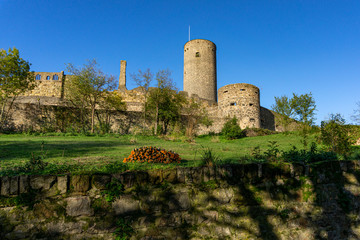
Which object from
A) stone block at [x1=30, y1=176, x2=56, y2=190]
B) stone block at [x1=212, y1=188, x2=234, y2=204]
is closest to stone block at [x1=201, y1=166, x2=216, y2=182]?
stone block at [x1=212, y1=188, x2=234, y2=204]

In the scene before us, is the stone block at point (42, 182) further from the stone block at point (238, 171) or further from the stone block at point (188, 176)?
the stone block at point (238, 171)

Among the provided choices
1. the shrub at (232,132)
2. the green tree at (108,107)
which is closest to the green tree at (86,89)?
the green tree at (108,107)

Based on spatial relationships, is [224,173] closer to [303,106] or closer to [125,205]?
[125,205]

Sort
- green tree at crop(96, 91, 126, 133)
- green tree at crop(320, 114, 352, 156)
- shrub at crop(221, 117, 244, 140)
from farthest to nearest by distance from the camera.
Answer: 1. green tree at crop(96, 91, 126, 133)
2. shrub at crop(221, 117, 244, 140)
3. green tree at crop(320, 114, 352, 156)

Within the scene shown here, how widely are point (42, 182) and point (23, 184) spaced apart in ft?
0.72

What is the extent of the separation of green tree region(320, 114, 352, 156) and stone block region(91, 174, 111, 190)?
759 centimetres

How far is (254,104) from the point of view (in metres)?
24.0

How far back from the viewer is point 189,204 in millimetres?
3689

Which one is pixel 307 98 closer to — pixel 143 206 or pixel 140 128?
pixel 140 128

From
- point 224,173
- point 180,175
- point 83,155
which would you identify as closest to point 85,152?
point 83,155

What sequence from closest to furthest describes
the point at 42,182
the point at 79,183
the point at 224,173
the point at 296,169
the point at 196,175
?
1. the point at 42,182
2. the point at 79,183
3. the point at 196,175
4. the point at 224,173
5. the point at 296,169

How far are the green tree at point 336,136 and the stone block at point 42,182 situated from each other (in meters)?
8.29

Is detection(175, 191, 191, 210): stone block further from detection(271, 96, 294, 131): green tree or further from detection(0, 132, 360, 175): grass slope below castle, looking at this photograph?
detection(271, 96, 294, 131): green tree

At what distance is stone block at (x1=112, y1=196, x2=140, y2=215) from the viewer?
10.9 ft
